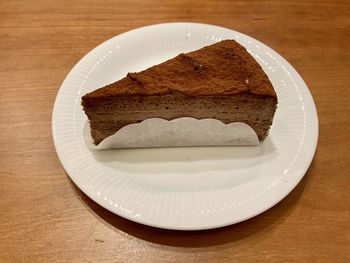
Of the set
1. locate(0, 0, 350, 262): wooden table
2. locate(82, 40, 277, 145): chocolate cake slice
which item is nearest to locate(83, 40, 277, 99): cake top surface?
locate(82, 40, 277, 145): chocolate cake slice

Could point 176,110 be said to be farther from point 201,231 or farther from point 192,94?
point 201,231

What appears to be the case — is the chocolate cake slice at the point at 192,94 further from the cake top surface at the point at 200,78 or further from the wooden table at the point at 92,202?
the wooden table at the point at 92,202

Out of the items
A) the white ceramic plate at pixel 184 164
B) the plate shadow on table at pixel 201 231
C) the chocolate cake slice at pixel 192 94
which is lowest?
the plate shadow on table at pixel 201 231

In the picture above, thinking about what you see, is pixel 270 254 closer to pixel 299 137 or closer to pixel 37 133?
pixel 299 137

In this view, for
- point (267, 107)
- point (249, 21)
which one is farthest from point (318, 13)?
point (267, 107)

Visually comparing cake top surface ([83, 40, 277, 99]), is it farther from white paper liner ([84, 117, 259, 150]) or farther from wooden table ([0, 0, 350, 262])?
wooden table ([0, 0, 350, 262])

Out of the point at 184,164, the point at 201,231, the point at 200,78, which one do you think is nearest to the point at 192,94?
the point at 200,78

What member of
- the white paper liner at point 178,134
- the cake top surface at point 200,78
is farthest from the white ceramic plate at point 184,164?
the cake top surface at point 200,78
